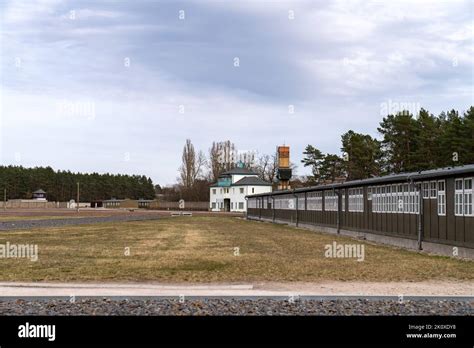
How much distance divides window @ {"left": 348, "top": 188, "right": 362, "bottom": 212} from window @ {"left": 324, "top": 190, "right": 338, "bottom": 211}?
2992mm

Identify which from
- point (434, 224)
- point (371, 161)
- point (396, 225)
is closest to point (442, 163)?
point (371, 161)

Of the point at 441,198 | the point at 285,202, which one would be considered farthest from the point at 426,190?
the point at 285,202

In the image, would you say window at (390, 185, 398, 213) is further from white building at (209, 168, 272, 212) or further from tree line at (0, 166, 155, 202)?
tree line at (0, 166, 155, 202)

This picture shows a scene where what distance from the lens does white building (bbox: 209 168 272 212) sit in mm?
106188

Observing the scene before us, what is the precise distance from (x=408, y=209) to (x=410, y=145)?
43556 millimetres

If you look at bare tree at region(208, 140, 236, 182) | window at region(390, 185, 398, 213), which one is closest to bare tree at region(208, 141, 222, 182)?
bare tree at region(208, 140, 236, 182)

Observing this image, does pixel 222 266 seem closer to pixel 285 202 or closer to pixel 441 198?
pixel 441 198

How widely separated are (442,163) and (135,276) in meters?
49.4

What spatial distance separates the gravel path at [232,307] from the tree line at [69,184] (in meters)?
162

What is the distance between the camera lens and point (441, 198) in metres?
21.6

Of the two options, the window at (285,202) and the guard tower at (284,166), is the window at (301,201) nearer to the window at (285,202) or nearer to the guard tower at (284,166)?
the window at (285,202)

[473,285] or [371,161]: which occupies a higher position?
[371,161]
